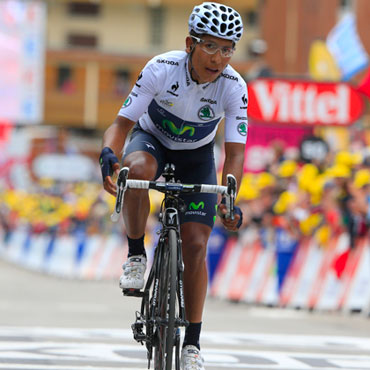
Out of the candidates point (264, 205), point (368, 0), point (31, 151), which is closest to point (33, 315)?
point (264, 205)

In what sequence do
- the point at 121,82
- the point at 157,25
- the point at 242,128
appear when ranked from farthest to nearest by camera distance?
1. the point at 157,25
2. the point at 121,82
3. the point at 242,128

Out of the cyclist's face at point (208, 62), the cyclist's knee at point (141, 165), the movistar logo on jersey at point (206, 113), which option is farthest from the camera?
the movistar logo on jersey at point (206, 113)

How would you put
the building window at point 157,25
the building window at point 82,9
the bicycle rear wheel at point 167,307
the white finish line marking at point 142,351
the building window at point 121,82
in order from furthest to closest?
the building window at point 157,25 < the building window at point 82,9 < the building window at point 121,82 < the white finish line marking at point 142,351 < the bicycle rear wheel at point 167,307

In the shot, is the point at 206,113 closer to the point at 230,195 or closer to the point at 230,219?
the point at 230,195

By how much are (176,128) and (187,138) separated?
9cm

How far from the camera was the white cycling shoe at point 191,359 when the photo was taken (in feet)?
22.6

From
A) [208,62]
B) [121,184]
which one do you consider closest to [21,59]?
[208,62]

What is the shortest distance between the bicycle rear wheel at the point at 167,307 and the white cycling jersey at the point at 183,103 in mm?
732

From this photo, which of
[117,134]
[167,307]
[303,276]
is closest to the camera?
[167,307]

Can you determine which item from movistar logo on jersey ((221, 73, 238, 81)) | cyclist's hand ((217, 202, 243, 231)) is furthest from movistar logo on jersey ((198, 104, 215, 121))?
cyclist's hand ((217, 202, 243, 231))

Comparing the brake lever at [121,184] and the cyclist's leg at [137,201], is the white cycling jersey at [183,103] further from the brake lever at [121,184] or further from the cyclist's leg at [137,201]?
the brake lever at [121,184]

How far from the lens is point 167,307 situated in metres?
6.49

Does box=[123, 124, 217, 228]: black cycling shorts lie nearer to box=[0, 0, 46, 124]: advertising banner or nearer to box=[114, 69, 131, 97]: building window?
box=[0, 0, 46, 124]: advertising banner

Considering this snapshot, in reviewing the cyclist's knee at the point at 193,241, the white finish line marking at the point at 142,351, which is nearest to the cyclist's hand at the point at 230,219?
the cyclist's knee at the point at 193,241
